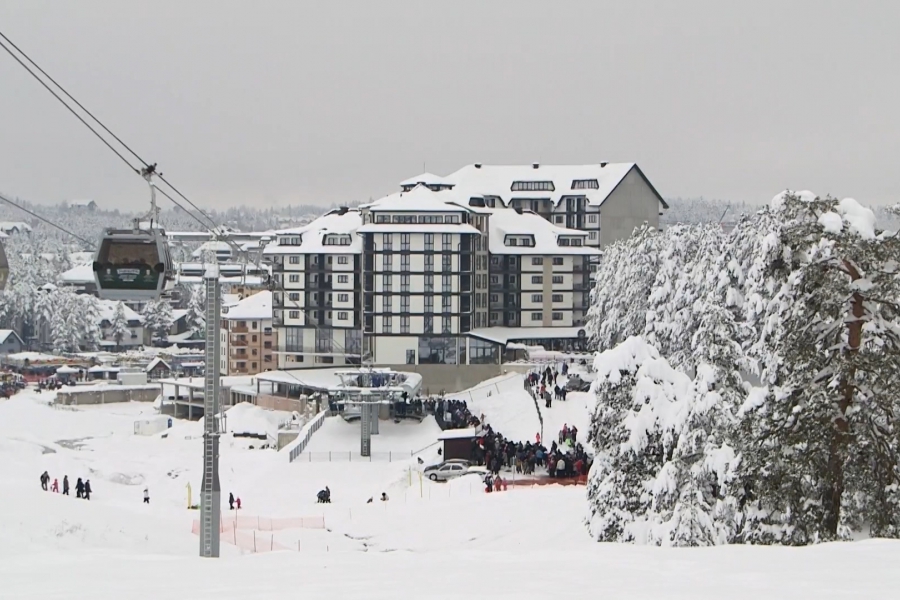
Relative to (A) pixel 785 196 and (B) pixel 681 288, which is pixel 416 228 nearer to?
(B) pixel 681 288

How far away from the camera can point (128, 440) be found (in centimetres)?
7206

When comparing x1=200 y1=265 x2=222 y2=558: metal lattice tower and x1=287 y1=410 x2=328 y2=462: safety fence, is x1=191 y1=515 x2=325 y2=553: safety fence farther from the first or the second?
x1=287 y1=410 x2=328 y2=462: safety fence

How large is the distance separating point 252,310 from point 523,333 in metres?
38.8

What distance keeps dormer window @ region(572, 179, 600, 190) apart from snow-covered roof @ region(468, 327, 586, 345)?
2217cm

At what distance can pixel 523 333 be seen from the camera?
86.4m

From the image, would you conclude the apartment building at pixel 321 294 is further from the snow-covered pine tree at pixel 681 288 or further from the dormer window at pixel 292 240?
the snow-covered pine tree at pixel 681 288

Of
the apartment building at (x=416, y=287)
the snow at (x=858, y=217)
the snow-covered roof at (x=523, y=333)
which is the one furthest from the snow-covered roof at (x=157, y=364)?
the snow at (x=858, y=217)

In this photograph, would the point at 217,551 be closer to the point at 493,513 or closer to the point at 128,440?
the point at 493,513

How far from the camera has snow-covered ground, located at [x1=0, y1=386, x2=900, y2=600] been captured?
11.9m

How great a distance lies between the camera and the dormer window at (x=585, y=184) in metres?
108

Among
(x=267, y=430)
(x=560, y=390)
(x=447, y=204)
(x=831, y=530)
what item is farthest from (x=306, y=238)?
(x=831, y=530)

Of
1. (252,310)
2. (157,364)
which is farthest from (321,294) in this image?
(157,364)

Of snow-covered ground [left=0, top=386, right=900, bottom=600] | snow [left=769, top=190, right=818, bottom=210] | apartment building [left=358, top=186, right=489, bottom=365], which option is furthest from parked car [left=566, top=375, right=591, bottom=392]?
snow [left=769, top=190, right=818, bottom=210]

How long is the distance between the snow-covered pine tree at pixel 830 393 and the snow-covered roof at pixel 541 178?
3321 inches
